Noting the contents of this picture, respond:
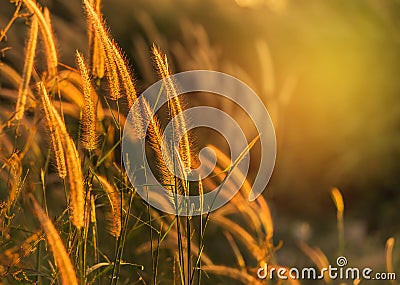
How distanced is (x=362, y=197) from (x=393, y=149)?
0.85 ft

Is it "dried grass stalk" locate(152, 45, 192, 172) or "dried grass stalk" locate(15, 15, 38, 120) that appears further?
"dried grass stalk" locate(15, 15, 38, 120)

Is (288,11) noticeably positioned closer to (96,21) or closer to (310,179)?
(310,179)

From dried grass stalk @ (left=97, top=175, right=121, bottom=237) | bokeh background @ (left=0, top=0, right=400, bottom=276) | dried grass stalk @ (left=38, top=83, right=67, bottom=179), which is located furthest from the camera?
bokeh background @ (left=0, top=0, right=400, bottom=276)

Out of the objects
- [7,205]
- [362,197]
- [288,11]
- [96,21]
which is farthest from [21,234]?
[288,11]

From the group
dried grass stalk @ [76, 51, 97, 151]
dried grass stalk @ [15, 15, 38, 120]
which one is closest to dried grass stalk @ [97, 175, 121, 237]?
dried grass stalk @ [76, 51, 97, 151]

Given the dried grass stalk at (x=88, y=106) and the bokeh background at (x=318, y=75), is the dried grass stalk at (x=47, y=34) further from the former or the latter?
the bokeh background at (x=318, y=75)

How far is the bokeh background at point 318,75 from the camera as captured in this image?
3480 millimetres

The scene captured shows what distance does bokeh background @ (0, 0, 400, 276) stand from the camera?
3480 millimetres

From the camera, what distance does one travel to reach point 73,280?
869 millimetres

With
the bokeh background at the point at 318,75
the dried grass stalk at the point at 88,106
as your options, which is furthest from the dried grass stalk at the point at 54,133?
the bokeh background at the point at 318,75

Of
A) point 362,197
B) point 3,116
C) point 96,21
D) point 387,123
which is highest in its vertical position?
point 96,21

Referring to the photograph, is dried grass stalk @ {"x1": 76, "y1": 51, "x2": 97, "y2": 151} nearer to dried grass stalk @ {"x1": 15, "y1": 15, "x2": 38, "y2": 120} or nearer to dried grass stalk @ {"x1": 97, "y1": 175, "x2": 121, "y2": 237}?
dried grass stalk @ {"x1": 97, "y1": 175, "x2": 121, "y2": 237}

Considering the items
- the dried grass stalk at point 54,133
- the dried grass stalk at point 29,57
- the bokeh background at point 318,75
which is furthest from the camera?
the bokeh background at point 318,75

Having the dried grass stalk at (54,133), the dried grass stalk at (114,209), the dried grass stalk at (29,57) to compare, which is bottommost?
the dried grass stalk at (114,209)
